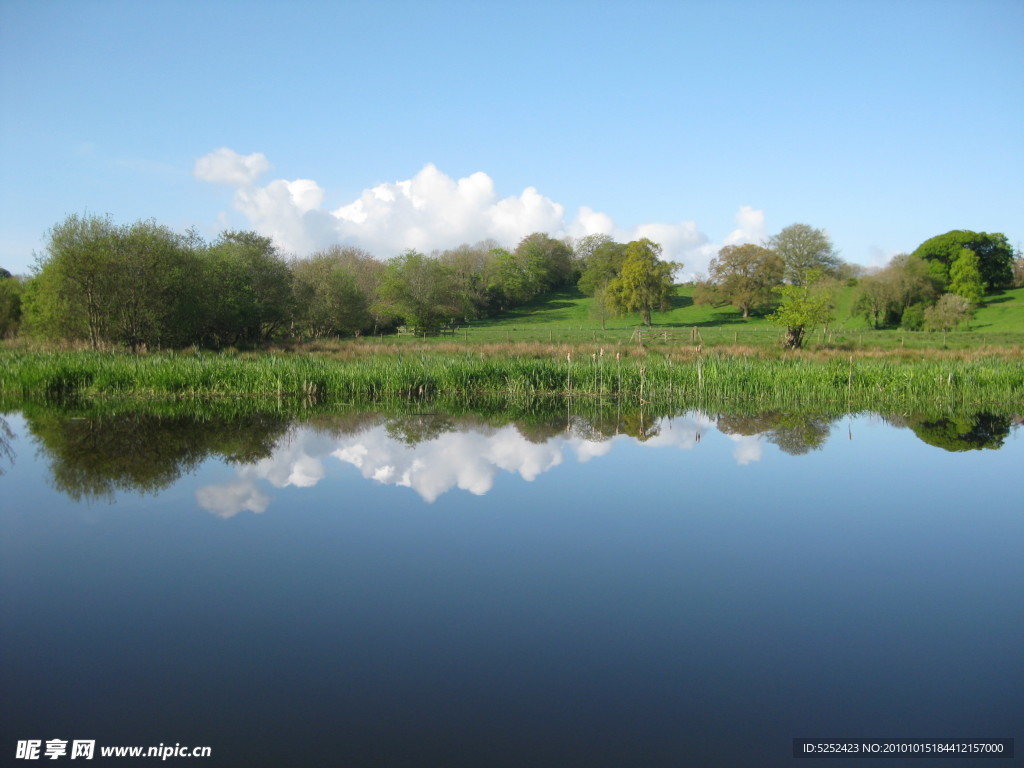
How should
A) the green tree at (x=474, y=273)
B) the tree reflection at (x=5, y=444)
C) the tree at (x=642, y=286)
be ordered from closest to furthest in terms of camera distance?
the tree reflection at (x=5, y=444) → the tree at (x=642, y=286) → the green tree at (x=474, y=273)

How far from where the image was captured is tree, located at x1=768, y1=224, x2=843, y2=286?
72562 mm

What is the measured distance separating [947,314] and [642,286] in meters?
22.8

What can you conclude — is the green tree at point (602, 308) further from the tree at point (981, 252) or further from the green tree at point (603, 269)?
the tree at point (981, 252)

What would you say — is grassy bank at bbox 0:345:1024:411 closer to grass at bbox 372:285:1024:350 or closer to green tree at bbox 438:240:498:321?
grass at bbox 372:285:1024:350

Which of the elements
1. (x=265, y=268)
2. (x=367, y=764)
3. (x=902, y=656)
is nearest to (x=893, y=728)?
(x=902, y=656)

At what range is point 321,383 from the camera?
2198cm

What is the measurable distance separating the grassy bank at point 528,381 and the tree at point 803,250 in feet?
168

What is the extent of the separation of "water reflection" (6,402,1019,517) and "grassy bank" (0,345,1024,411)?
2.44 meters

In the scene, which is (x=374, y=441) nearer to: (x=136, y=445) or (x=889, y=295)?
(x=136, y=445)

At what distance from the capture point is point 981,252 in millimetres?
65812

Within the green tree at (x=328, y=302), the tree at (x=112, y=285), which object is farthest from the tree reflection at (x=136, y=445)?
the green tree at (x=328, y=302)

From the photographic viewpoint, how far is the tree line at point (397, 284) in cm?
2842

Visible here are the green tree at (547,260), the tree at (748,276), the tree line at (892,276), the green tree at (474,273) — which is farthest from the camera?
the green tree at (547,260)

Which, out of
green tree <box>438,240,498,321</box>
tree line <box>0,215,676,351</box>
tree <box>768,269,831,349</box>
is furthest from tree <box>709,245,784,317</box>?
tree <box>768,269,831,349</box>
